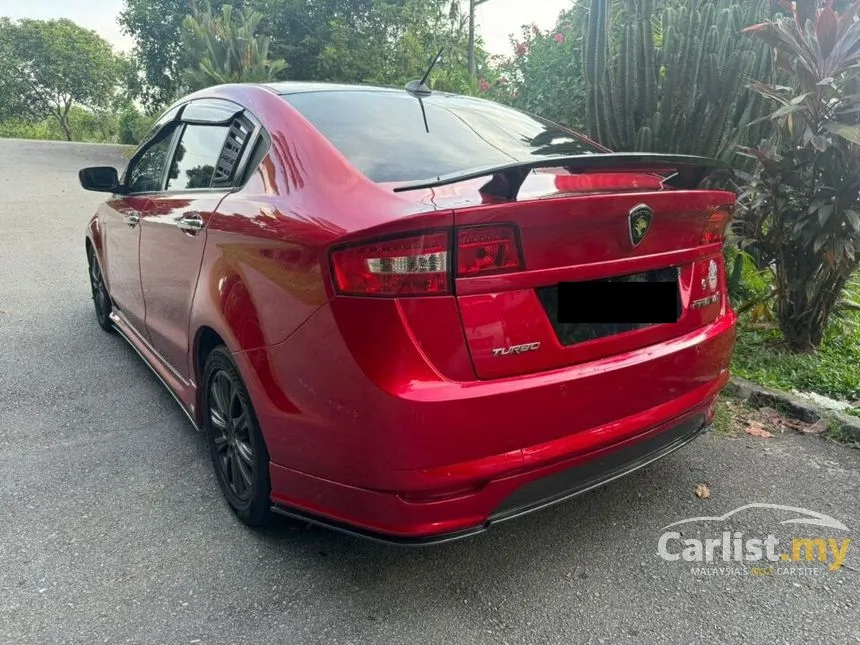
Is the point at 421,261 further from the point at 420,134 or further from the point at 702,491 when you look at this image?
the point at 702,491

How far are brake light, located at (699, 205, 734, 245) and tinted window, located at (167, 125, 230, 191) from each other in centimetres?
196

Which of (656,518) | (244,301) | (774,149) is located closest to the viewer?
(244,301)

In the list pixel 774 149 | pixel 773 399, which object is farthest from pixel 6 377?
pixel 774 149

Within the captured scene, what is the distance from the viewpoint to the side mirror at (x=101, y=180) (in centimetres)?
383

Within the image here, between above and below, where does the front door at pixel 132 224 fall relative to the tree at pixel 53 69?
below

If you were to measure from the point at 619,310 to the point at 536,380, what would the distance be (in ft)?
1.34

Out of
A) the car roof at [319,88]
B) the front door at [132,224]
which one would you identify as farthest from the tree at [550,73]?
the front door at [132,224]

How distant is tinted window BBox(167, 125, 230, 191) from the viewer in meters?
2.86

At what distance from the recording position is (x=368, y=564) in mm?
2355

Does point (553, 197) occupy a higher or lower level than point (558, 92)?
lower

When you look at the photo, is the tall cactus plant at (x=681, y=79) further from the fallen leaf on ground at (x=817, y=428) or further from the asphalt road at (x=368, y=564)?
the asphalt road at (x=368, y=564)

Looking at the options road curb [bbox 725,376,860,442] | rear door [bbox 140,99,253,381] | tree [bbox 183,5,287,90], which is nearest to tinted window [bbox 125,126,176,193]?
rear door [bbox 140,99,253,381]

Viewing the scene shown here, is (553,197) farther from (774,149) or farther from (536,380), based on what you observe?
(774,149)

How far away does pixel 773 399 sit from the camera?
11.7 feet
